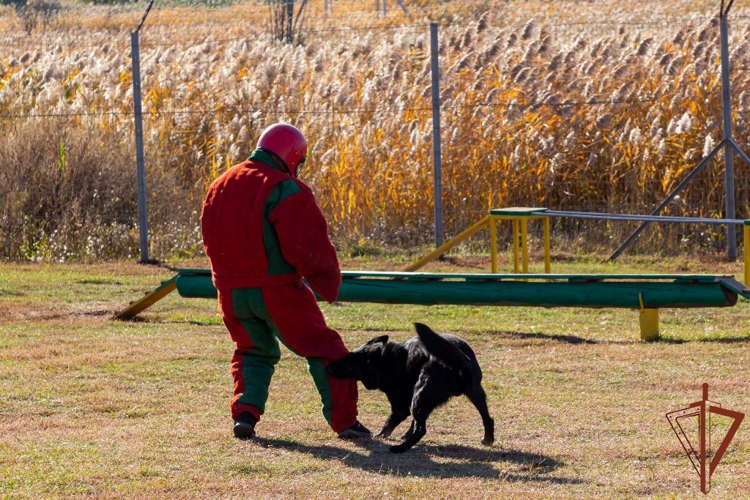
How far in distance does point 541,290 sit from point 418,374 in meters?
3.40

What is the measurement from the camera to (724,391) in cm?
616

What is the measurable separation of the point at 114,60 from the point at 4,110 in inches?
168

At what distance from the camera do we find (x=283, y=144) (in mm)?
5137

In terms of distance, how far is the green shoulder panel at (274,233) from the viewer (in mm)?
4930

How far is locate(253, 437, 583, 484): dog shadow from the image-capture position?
441 centimetres

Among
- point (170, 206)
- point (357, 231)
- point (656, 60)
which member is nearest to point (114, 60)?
point (170, 206)

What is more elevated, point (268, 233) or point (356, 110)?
point (356, 110)

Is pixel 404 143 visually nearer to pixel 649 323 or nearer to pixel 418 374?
pixel 649 323

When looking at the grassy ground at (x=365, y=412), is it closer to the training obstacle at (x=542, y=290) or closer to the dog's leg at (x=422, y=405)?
the dog's leg at (x=422, y=405)

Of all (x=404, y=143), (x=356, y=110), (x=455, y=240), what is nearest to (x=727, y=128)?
(x=455, y=240)

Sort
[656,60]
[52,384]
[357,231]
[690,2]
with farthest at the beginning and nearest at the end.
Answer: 1. [690,2]
2. [656,60]
3. [357,231]
4. [52,384]

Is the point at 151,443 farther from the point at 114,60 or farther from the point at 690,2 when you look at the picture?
the point at 690,2

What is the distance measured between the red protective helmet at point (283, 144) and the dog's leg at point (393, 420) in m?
1.38

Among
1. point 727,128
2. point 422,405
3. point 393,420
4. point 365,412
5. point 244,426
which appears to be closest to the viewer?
point 422,405
